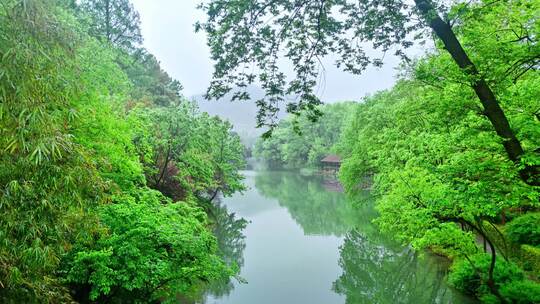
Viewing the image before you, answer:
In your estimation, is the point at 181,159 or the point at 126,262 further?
the point at 181,159

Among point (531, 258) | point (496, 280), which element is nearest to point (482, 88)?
point (496, 280)

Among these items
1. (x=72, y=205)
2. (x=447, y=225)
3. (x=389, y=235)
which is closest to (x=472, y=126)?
(x=447, y=225)

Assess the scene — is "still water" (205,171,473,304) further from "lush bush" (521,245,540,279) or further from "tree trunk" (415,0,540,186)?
"tree trunk" (415,0,540,186)

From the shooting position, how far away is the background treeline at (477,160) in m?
5.87

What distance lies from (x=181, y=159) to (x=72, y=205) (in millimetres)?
16412

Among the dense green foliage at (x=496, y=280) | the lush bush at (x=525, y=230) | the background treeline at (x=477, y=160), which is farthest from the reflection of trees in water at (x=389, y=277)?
the lush bush at (x=525, y=230)

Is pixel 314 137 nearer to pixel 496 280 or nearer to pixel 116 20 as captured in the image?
pixel 116 20

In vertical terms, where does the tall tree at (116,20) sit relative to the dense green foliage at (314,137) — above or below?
below

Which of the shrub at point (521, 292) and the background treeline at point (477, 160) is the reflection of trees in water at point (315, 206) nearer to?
the background treeline at point (477, 160)

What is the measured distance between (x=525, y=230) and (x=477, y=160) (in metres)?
10.5

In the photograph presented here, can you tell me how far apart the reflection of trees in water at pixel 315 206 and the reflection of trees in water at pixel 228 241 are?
14.8 ft

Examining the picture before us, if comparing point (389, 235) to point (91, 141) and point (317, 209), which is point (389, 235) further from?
point (91, 141)

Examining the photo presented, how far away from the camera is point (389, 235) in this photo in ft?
72.2

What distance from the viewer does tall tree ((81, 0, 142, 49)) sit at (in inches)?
1121
